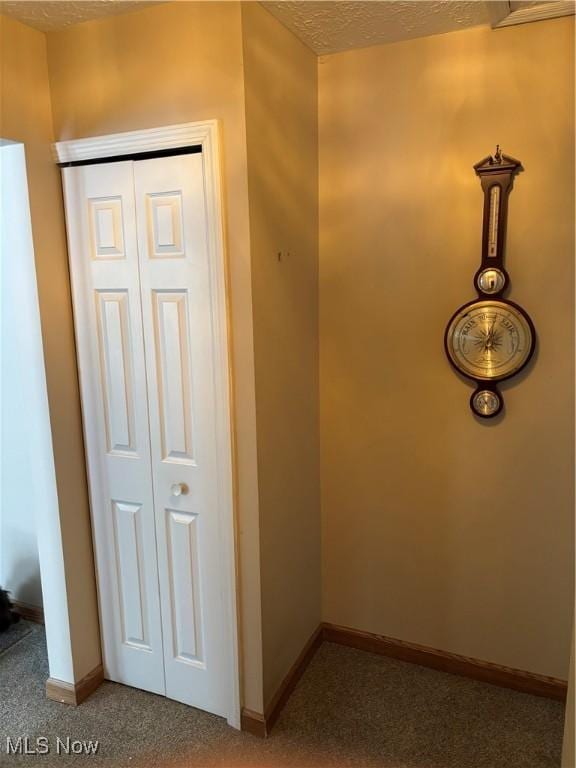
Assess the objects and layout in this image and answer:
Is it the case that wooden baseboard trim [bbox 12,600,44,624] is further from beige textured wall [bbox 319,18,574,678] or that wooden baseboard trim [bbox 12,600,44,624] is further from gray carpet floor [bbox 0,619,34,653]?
beige textured wall [bbox 319,18,574,678]

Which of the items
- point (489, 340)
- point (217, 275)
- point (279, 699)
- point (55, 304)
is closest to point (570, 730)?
point (279, 699)

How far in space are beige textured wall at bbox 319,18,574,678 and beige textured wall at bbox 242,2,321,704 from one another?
111mm

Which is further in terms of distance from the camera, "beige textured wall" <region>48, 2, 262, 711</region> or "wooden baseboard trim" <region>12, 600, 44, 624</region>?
"wooden baseboard trim" <region>12, 600, 44, 624</region>

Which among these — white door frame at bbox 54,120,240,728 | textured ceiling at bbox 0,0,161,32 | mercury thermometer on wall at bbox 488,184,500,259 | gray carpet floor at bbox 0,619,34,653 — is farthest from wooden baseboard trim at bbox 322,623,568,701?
textured ceiling at bbox 0,0,161,32

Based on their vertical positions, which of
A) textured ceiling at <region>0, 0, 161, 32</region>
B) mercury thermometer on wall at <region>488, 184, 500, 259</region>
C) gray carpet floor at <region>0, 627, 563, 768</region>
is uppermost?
textured ceiling at <region>0, 0, 161, 32</region>

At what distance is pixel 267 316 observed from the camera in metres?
1.91

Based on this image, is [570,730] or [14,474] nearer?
[570,730]

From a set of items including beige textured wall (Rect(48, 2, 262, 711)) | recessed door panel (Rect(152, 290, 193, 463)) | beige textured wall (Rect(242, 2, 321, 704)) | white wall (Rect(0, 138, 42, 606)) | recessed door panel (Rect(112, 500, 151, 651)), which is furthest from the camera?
white wall (Rect(0, 138, 42, 606))

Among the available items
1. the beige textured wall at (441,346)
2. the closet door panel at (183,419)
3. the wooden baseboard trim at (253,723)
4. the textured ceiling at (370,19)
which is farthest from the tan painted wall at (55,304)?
the beige textured wall at (441,346)

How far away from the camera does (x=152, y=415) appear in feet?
6.61

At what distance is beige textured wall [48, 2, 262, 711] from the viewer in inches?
66.8

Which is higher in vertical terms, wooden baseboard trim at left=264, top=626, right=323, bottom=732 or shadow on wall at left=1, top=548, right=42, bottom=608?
shadow on wall at left=1, top=548, right=42, bottom=608
